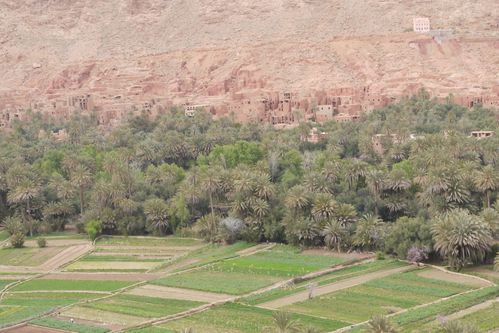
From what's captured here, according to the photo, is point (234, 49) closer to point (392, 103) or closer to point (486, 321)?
point (392, 103)

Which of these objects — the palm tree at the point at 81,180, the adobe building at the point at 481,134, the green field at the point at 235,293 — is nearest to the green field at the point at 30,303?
the green field at the point at 235,293

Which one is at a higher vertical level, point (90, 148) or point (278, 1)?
point (278, 1)

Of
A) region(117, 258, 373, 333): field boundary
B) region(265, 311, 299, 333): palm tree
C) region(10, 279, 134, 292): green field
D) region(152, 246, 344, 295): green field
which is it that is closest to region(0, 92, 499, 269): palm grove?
region(152, 246, 344, 295): green field

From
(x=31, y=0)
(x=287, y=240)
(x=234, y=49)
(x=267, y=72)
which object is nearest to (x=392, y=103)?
(x=267, y=72)

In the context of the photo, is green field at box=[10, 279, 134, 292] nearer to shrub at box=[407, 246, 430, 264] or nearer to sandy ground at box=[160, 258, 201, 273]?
sandy ground at box=[160, 258, 201, 273]

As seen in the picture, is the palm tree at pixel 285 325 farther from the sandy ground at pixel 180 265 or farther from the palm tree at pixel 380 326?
the sandy ground at pixel 180 265

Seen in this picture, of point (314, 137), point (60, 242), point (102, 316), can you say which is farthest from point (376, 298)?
point (314, 137)
